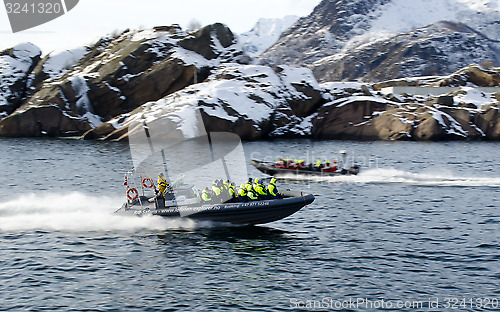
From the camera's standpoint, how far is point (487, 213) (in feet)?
101

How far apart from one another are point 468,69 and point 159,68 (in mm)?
72800

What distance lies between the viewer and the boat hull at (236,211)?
84.4 feet

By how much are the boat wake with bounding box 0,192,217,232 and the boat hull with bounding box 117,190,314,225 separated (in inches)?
15.7

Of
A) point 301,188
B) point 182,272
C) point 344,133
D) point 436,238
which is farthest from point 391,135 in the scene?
point 182,272

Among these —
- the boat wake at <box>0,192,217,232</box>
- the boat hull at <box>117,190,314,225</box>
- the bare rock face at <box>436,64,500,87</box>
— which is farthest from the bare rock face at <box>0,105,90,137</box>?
the bare rock face at <box>436,64,500,87</box>

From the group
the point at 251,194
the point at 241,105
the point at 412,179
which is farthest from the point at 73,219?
the point at 241,105

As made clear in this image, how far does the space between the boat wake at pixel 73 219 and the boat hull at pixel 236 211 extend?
0.40m

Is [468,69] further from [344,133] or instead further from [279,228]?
[279,228]

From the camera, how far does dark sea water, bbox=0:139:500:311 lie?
17.5 m

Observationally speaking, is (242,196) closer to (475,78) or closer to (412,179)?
(412,179)

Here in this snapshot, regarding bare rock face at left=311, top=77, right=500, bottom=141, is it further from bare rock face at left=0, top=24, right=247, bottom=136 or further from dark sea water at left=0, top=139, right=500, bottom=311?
dark sea water at left=0, top=139, right=500, bottom=311

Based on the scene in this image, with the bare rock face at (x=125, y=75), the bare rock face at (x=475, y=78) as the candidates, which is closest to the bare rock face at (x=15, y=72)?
the bare rock face at (x=125, y=75)

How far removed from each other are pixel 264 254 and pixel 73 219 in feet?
37.6

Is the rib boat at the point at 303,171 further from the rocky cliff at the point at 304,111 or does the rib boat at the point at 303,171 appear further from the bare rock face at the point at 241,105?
the bare rock face at the point at 241,105
